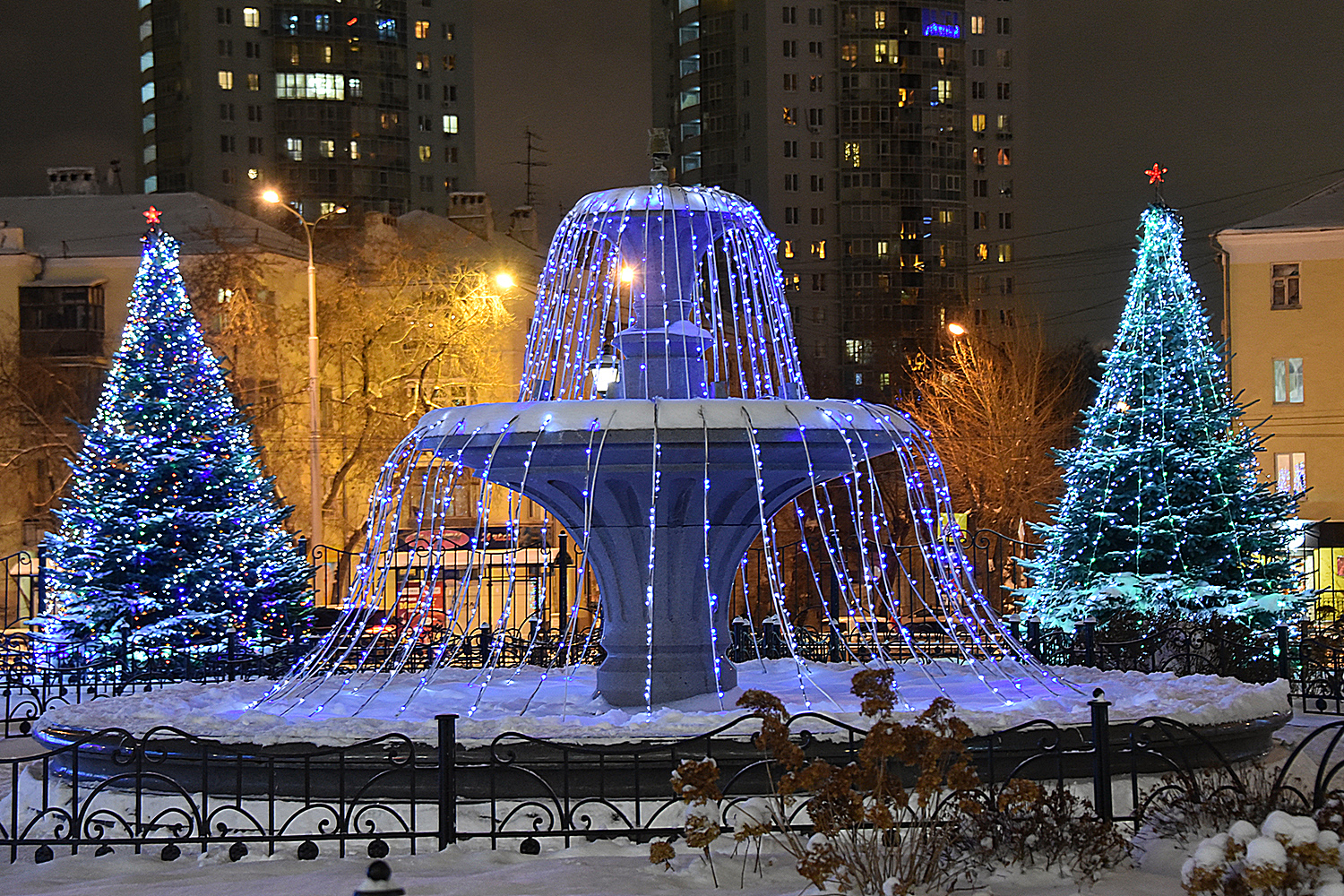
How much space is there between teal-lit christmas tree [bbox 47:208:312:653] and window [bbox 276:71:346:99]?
226 feet

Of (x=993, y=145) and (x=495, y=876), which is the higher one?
(x=993, y=145)

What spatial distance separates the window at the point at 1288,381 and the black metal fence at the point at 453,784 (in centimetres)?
2775

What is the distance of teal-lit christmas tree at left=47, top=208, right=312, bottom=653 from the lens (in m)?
20.2

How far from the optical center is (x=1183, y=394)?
19141mm

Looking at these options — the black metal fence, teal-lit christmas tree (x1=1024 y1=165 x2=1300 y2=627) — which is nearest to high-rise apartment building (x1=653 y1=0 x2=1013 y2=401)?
teal-lit christmas tree (x1=1024 y1=165 x2=1300 y2=627)

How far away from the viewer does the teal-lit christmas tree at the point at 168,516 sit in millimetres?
20172

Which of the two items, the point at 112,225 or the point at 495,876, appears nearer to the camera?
the point at 495,876

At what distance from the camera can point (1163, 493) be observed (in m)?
18.8

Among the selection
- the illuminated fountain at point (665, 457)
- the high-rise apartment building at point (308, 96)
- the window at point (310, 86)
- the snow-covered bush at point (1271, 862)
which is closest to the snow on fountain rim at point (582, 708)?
the illuminated fountain at point (665, 457)

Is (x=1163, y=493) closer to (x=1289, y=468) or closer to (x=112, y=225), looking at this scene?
(x=1289, y=468)

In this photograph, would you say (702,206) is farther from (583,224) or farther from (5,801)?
(5,801)

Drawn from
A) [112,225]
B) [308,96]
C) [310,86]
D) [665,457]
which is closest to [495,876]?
[665,457]

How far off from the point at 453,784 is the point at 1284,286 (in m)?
31.6

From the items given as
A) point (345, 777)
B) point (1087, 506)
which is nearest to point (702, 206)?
point (345, 777)
